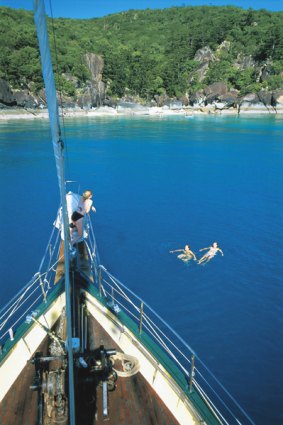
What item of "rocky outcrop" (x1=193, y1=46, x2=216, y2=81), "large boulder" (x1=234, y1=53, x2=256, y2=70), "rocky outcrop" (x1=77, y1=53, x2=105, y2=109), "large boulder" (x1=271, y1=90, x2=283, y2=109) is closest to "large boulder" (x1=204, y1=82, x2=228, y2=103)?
"large boulder" (x1=271, y1=90, x2=283, y2=109)

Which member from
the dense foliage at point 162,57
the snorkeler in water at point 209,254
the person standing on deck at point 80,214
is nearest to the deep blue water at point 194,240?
the snorkeler in water at point 209,254

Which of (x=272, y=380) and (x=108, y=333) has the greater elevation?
(x=108, y=333)

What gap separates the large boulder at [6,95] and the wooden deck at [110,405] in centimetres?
9855

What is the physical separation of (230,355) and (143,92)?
126m

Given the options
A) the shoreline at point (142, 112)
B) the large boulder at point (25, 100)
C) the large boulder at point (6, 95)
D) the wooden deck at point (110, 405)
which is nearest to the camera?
the wooden deck at point (110, 405)

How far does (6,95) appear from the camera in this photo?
88438 millimetres

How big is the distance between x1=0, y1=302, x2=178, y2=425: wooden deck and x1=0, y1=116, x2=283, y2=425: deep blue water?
155 inches

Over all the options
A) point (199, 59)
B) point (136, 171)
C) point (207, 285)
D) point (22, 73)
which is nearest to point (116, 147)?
point (136, 171)

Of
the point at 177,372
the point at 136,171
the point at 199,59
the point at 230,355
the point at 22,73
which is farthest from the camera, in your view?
the point at 199,59

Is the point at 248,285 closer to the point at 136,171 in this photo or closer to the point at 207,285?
the point at 207,285

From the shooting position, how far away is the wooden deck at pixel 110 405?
4531 millimetres

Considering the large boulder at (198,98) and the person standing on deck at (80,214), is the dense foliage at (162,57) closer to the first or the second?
the large boulder at (198,98)

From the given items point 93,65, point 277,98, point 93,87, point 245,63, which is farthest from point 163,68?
point 277,98

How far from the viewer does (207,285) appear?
39.8 ft
